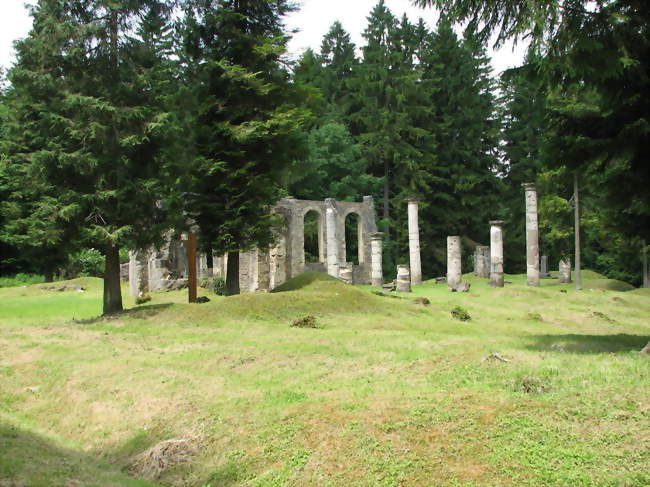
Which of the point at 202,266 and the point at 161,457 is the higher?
the point at 202,266

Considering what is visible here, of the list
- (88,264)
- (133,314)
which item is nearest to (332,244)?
(88,264)

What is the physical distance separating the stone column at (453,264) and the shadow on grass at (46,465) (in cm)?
2473

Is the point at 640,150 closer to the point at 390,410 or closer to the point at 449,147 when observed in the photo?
the point at 390,410

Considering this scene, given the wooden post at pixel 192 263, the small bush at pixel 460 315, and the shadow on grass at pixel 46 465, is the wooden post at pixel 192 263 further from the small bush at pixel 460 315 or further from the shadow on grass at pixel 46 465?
the shadow on grass at pixel 46 465

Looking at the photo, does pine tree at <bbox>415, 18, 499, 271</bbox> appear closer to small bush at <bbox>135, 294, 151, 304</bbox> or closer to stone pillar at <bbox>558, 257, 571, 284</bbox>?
stone pillar at <bbox>558, 257, 571, 284</bbox>

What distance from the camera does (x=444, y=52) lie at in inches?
1859

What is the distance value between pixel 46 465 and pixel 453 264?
27370mm

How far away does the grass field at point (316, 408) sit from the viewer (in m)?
6.08

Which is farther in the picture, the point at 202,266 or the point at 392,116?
the point at 392,116

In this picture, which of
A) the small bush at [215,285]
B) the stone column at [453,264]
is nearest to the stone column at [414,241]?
the stone column at [453,264]

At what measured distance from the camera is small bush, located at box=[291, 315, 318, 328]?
1422 cm

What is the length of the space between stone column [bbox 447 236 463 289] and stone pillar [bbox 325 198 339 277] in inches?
241

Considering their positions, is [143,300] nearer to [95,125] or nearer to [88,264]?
[95,125]

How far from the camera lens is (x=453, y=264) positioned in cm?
3231
